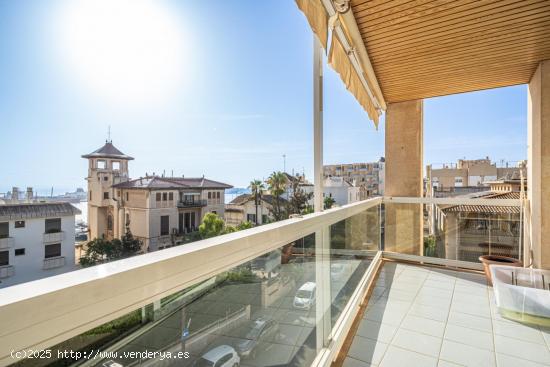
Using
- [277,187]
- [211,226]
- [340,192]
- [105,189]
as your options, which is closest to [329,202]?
[340,192]

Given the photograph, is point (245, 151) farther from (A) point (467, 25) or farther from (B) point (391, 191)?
(B) point (391, 191)

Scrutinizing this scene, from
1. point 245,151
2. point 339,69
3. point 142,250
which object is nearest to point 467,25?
point 339,69

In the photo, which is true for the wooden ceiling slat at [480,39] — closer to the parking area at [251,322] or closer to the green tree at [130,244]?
the parking area at [251,322]

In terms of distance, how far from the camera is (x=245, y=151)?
5.43ft

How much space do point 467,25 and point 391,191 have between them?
321 cm

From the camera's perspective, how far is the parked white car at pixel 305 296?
5.35ft

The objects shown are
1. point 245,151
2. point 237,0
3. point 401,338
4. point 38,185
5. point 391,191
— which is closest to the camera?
point 38,185

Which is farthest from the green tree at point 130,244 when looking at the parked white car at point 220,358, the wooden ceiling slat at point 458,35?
the wooden ceiling slat at point 458,35

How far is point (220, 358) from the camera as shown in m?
0.94

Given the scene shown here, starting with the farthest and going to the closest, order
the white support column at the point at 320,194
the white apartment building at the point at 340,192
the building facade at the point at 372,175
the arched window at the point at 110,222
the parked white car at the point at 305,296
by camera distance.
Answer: the building facade at the point at 372,175 < the white apartment building at the point at 340,192 < the white support column at the point at 320,194 < the parked white car at the point at 305,296 < the arched window at the point at 110,222

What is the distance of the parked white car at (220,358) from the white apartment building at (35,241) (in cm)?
46

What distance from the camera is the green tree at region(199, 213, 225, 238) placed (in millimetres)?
1173

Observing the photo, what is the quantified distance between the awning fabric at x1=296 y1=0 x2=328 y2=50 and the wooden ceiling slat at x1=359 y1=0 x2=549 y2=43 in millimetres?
1030

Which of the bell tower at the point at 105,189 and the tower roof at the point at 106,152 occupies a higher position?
the tower roof at the point at 106,152
